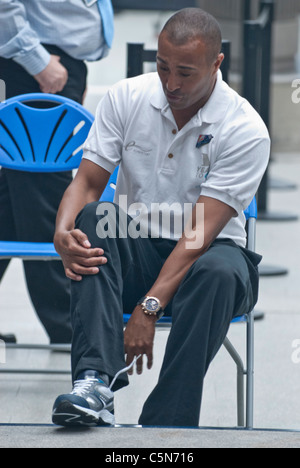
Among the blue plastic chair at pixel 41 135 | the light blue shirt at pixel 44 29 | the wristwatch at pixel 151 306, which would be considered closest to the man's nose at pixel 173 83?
the wristwatch at pixel 151 306

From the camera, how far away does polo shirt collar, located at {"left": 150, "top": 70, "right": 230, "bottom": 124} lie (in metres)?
2.93

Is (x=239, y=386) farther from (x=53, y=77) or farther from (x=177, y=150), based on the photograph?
(x=53, y=77)

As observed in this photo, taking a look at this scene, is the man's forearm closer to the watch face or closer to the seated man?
the seated man

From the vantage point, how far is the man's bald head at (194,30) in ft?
9.04

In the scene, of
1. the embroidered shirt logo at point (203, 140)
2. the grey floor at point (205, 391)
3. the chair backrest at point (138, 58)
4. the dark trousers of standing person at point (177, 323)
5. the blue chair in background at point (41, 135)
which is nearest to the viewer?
the grey floor at point (205, 391)

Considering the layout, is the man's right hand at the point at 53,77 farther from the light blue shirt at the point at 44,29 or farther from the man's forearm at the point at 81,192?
the man's forearm at the point at 81,192

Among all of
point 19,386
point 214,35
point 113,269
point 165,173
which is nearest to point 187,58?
point 214,35

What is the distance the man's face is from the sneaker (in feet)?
2.89

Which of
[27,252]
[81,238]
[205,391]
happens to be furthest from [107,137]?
[205,391]

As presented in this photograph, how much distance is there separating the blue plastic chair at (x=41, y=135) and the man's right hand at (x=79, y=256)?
3.38 feet

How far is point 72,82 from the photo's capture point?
393 cm
